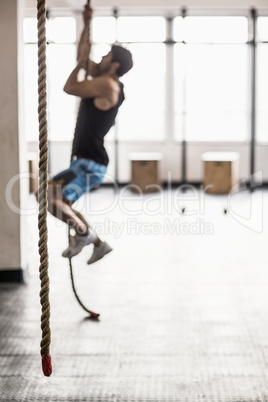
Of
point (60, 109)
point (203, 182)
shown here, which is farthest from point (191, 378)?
point (60, 109)

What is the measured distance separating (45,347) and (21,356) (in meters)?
1.36

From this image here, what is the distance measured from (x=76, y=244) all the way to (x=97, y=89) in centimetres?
97

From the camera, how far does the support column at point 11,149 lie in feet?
16.3

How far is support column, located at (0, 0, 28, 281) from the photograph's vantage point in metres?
4.95

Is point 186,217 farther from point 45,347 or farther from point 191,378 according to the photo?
point 45,347

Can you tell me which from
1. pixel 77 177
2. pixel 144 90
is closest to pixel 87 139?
pixel 77 177

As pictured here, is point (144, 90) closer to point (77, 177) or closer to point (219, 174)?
point (219, 174)

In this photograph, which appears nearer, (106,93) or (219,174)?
(106,93)

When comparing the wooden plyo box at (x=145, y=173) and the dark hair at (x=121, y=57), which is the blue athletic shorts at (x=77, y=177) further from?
the wooden plyo box at (x=145, y=173)

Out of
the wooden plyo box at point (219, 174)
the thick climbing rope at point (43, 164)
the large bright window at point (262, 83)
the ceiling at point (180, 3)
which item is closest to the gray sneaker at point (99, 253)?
the thick climbing rope at point (43, 164)

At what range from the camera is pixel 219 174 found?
10.8 m

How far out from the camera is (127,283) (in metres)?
5.21

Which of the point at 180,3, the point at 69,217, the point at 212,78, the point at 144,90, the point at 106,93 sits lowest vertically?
the point at 69,217

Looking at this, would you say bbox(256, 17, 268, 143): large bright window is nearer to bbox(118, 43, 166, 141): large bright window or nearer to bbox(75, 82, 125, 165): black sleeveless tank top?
bbox(118, 43, 166, 141): large bright window
